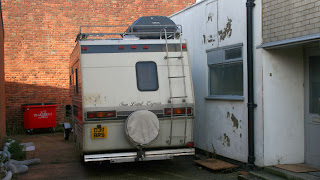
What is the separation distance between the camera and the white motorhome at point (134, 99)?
7.36 m

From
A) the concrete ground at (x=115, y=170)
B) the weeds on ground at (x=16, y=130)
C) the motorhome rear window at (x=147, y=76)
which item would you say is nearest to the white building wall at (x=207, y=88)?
the concrete ground at (x=115, y=170)

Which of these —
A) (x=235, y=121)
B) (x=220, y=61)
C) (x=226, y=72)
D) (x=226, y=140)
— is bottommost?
(x=226, y=140)

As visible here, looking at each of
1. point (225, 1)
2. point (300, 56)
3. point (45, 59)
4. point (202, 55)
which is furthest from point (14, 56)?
point (300, 56)

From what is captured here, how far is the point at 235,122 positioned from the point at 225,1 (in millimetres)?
2820

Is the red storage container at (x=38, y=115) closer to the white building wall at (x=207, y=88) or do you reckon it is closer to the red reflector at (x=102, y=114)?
the white building wall at (x=207, y=88)

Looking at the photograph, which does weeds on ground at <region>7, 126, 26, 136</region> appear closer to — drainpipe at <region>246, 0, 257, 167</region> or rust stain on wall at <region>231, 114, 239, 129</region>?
rust stain on wall at <region>231, 114, 239, 129</region>

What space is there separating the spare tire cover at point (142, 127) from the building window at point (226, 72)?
2128mm

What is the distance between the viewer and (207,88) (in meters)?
9.77

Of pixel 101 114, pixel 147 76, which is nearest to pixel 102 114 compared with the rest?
pixel 101 114

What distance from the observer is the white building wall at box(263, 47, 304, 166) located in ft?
24.5

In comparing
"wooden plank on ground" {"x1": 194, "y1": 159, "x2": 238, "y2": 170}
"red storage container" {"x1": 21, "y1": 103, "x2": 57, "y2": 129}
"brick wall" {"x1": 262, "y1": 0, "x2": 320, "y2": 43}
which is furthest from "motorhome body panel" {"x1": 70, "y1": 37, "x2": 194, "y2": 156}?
"red storage container" {"x1": 21, "y1": 103, "x2": 57, "y2": 129}

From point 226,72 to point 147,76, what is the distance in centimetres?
228

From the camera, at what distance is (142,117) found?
7277 mm

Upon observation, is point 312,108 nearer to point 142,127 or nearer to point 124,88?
point 142,127
